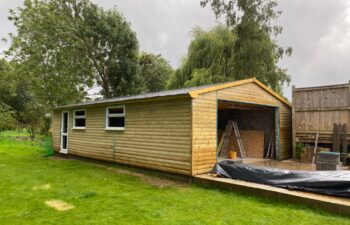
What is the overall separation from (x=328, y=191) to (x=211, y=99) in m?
3.48

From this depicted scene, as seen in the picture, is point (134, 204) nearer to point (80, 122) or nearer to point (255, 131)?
point (255, 131)

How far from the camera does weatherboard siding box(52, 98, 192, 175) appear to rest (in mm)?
6633

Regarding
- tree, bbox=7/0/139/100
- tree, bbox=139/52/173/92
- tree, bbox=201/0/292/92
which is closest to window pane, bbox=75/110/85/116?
tree, bbox=7/0/139/100

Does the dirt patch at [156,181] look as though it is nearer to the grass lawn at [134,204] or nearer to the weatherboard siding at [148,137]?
the grass lawn at [134,204]

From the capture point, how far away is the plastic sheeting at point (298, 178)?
181 inches

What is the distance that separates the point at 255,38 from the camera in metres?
16.1

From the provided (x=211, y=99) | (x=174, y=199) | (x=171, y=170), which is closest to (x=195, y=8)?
(x=211, y=99)

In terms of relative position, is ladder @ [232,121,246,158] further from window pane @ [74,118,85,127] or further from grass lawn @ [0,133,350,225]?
window pane @ [74,118,85,127]

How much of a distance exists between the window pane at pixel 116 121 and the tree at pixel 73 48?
10.4 m

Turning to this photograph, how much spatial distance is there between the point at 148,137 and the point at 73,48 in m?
13.6

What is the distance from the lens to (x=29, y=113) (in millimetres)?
21672

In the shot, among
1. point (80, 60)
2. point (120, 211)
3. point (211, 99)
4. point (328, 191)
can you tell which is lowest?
A: point (120, 211)

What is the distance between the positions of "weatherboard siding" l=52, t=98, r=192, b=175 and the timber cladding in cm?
564

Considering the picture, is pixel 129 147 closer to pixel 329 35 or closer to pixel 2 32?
pixel 329 35
